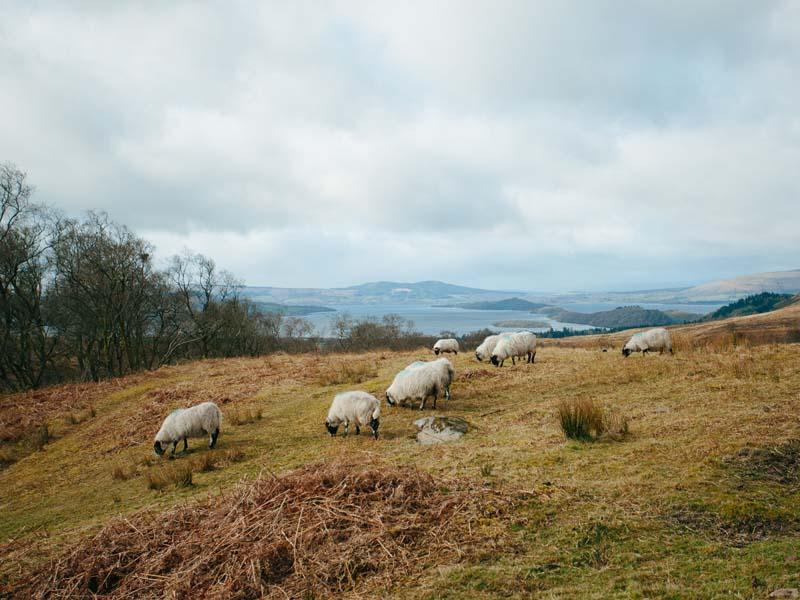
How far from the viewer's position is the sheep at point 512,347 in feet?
60.5

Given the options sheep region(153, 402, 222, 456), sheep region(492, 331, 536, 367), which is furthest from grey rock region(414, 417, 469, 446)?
sheep region(492, 331, 536, 367)

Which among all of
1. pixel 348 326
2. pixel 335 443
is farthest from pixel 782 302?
pixel 335 443

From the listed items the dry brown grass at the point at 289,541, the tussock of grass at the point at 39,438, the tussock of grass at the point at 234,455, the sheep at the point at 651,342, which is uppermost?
the sheep at the point at 651,342

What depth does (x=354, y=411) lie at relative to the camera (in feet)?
36.8

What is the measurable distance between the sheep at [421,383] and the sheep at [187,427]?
531 cm

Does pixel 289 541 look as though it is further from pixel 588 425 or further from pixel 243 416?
pixel 243 416

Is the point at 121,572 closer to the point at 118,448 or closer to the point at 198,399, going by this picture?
the point at 118,448

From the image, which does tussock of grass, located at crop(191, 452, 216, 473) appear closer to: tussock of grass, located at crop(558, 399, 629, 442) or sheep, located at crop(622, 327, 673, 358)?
tussock of grass, located at crop(558, 399, 629, 442)

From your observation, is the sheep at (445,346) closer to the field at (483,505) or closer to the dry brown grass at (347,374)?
the dry brown grass at (347,374)

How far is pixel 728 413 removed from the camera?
27.7 ft

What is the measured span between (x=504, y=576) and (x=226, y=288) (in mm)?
50925

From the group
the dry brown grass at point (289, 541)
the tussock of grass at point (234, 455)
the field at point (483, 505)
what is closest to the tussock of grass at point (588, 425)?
the field at point (483, 505)

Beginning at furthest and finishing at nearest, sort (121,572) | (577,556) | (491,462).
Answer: (491,462) → (121,572) → (577,556)

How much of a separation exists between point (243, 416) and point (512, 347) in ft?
37.3
